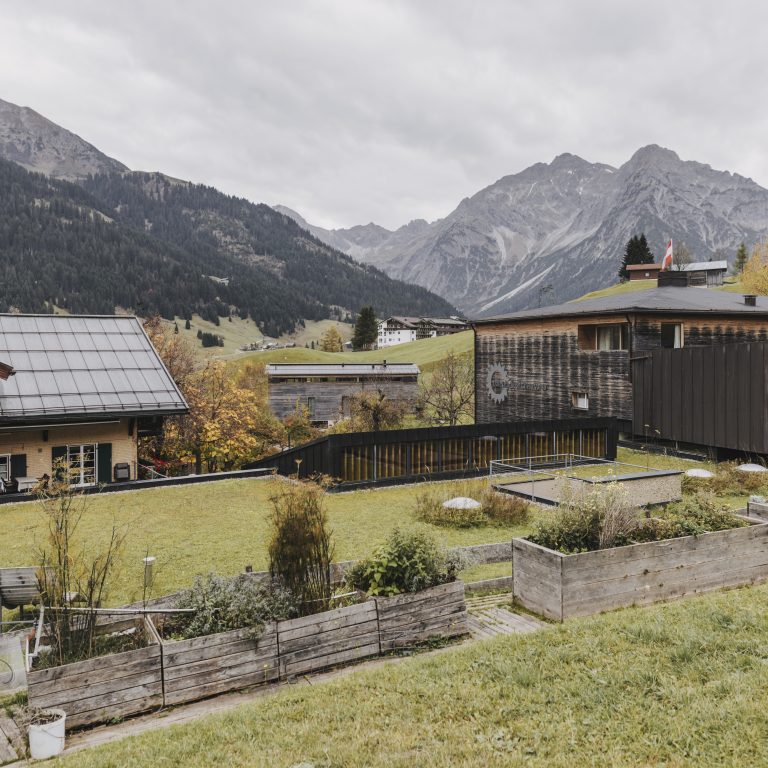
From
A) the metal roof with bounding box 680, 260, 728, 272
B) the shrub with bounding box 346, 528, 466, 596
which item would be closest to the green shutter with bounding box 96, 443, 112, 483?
the shrub with bounding box 346, 528, 466, 596

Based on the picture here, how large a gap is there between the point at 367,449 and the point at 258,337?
171 meters

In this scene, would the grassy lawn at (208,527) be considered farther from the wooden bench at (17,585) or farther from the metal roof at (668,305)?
the metal roof at (668,305)

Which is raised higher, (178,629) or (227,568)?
(178,629)

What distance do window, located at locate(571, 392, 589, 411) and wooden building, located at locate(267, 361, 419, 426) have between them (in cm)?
2747

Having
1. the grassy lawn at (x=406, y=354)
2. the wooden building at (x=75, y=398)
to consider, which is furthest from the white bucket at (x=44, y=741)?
the grassy lawn at (x=406, y=354)

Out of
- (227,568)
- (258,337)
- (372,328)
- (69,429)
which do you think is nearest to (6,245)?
(258,337)

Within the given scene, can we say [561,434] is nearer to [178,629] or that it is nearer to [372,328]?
[178,629]

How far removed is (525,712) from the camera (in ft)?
19.6

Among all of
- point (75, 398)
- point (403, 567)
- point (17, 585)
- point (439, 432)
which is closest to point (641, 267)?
point (439, 432)

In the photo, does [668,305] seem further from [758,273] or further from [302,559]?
[758,273]

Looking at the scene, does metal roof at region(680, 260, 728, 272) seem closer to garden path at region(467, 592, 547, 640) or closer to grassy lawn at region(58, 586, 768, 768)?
garden path at region(467, 592, 547, 640)

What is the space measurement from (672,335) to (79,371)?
29830 mm

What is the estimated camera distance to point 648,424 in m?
30.5

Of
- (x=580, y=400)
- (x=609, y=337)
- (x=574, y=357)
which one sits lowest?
(x=580, y=400)
